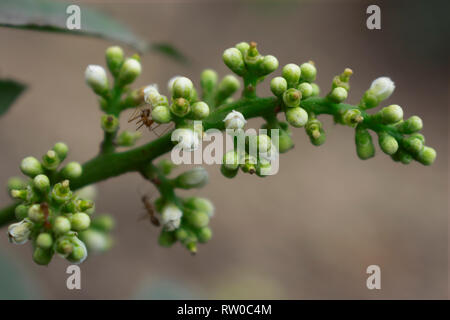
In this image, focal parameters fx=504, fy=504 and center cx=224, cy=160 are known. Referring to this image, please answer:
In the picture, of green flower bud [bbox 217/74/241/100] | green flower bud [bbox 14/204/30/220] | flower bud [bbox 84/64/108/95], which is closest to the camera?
green flower bud [bbox 14/204/30/220]

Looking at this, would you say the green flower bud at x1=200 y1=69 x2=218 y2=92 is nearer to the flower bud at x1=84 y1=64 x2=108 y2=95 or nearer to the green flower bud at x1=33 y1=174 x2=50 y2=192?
Answer: the flower bud at x1=84 y1=64 x2=108 y2=95

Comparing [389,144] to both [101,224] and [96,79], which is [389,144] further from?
[101,224]

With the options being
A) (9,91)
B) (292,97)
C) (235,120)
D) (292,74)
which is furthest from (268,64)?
(9,91)

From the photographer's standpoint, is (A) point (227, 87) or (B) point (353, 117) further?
(A) point (227, 87)

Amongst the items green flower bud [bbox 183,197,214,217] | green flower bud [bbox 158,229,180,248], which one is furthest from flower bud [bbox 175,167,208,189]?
green flower bud [bbox 158,229,180,248]

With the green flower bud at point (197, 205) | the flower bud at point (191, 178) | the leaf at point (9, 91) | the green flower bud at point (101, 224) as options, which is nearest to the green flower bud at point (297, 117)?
the flower bud at point (191, 178)
